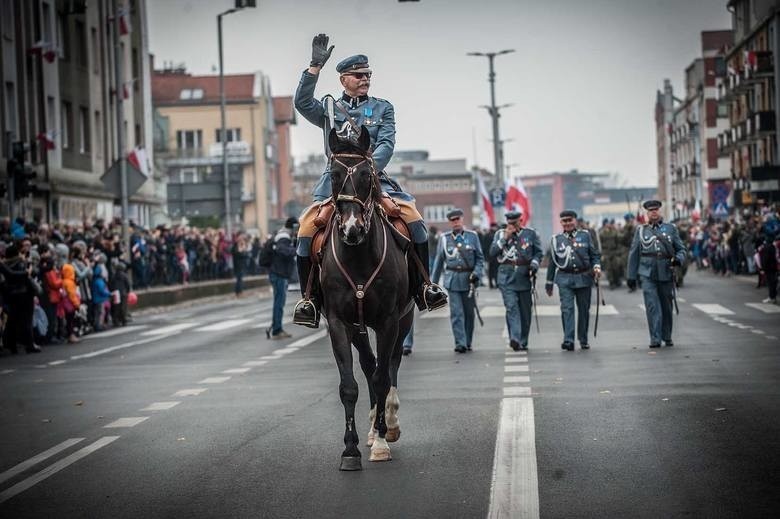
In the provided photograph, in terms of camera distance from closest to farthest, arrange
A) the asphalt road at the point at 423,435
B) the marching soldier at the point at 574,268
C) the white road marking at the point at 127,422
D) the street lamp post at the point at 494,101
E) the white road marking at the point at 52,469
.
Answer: the asphalt road at the point at 423,435, the white road marking at the point at 52,469, the white road marking at the point at 127,422, the marching soldier at the point at 574,268, the street lamp post at the point at 494,101

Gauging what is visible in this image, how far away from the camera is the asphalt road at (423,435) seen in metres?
8.11

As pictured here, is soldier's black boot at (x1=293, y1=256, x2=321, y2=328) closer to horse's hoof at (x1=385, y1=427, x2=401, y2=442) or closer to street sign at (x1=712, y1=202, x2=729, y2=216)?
horse's hoof at (x1=385, y1=427, x2=401, y2=442)

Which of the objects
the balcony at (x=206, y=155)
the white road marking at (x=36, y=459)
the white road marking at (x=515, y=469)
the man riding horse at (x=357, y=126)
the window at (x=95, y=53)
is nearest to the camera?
the white road marking at (x=515, y=469)

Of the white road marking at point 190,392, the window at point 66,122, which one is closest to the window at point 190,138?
the window at point 66,122

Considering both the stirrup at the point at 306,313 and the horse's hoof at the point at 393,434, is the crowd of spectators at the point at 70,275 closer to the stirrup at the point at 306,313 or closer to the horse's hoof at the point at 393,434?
the stirrup at the point at 306,313

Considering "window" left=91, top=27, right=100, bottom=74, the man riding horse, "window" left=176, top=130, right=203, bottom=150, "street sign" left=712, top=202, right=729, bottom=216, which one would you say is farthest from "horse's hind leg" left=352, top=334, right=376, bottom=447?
"window" left=176, top=130, right=203, bottom=150

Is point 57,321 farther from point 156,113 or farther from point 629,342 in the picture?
point 156,113

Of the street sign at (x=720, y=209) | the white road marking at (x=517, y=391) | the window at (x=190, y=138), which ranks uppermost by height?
the window at (x=190, y=138)

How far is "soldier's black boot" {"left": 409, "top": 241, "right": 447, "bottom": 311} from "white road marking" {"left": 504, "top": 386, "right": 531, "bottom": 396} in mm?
2948

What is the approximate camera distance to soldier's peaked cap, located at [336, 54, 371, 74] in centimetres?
1080

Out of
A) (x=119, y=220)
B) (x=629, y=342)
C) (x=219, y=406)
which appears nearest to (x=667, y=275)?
(x=629, y=342)

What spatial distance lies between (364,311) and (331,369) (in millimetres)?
7502

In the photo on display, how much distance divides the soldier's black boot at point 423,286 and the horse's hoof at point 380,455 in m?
1.53

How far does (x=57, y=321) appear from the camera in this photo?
2656 cm
